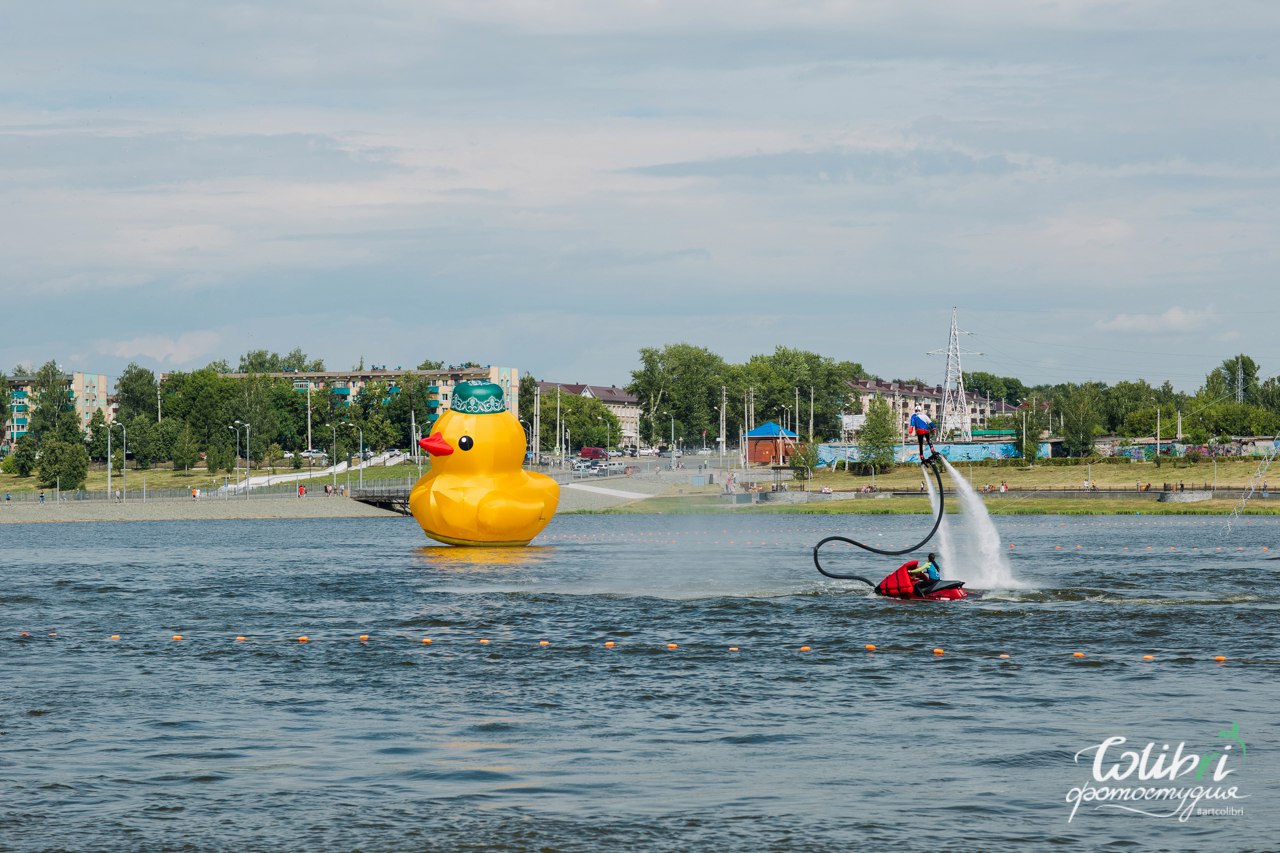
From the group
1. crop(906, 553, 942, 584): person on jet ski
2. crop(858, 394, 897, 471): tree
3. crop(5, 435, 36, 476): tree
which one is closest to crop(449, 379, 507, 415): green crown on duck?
crop(906, 553, 942, 584): person on jet ski

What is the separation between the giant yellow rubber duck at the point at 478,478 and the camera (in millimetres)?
61031

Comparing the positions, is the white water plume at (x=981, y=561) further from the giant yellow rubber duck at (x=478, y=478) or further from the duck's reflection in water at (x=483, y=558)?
the duck's reflection in water at (x=483, y=558)

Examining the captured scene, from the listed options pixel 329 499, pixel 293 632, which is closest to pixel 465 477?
pixel 293 632

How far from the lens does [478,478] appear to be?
6178 cm

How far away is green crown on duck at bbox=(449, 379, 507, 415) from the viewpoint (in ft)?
204

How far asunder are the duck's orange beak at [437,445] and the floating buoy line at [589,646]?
21.3 m

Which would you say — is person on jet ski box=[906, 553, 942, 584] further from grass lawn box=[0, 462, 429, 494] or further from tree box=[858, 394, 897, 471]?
grass lawn box=[0, 462, 429, 494]

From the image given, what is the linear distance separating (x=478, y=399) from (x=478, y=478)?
3.43 metres

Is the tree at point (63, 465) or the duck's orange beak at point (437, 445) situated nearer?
the duck's orange beak at point (437, 445)

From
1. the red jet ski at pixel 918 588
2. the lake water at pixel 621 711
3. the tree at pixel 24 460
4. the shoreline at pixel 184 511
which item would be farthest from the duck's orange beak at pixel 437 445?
the tree at pixel 24 460

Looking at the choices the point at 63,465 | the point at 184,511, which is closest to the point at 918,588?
the point at 184,511

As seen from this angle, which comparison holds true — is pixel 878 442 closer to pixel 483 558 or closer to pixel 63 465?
pixel 63 465

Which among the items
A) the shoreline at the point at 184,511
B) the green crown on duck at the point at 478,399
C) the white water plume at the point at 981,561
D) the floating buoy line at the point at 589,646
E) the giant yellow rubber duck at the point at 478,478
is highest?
the green crown on duck at the point at 478,399

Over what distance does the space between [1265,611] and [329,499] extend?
11954 centimetres
